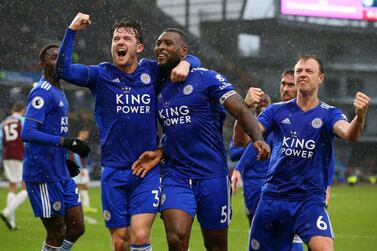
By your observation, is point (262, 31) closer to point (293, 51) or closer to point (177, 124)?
point (293, 51)

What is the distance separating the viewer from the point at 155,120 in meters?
6.14

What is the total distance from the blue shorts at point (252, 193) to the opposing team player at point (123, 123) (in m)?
2.52

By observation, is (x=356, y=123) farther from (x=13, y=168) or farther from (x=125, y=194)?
(x=13, y=168)

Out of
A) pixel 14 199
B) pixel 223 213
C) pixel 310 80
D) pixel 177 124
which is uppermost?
pixel 310 80

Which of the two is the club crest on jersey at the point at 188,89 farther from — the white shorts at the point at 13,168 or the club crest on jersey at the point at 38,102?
the white shorts at the point at 13,168

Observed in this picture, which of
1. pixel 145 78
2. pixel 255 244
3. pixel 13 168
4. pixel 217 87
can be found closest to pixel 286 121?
pixel 217 87

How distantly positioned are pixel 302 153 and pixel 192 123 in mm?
928

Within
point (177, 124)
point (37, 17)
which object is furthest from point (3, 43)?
point (177, 124)

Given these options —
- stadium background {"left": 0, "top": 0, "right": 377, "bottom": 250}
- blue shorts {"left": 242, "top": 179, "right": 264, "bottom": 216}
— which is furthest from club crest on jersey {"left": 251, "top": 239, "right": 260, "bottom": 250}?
stadium background {"left": 0, "top": 0, "right": 377, "bottom": 250}

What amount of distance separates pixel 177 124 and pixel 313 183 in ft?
3.96

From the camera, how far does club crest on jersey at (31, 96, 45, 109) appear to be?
7.02 m

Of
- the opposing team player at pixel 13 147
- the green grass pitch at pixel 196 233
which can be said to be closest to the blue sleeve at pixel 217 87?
the green grass pitch at pixel 196 233

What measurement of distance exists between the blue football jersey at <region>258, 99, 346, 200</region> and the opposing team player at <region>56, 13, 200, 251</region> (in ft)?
3.16

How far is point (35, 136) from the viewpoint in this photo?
6793mm
